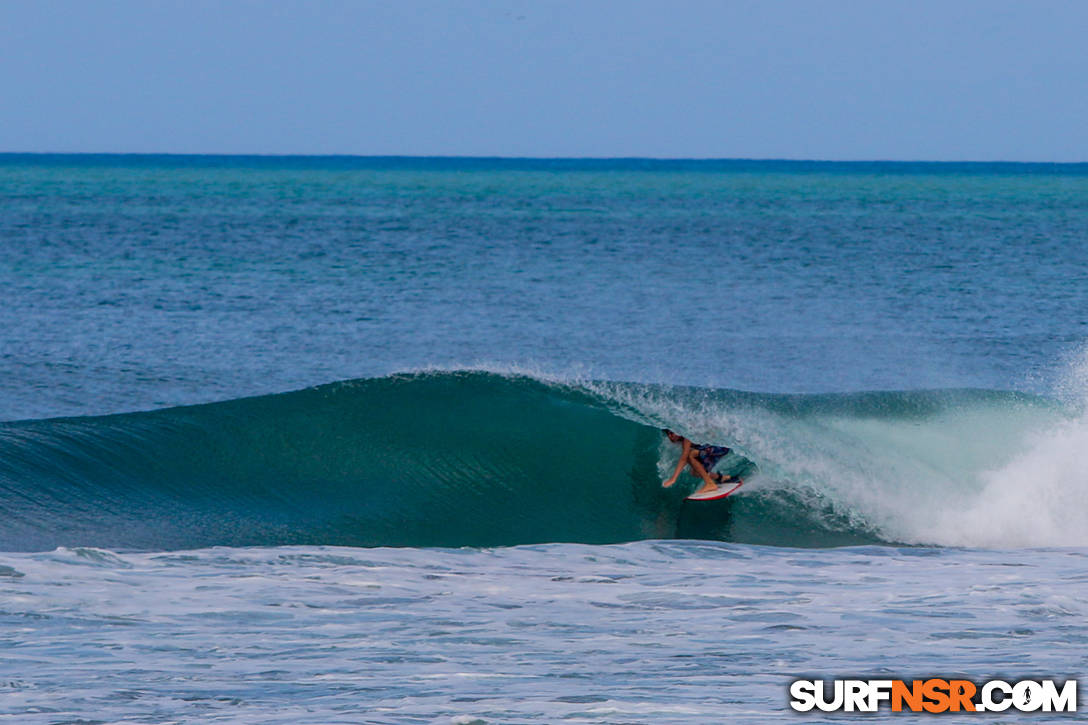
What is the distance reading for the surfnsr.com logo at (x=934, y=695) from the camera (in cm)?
626

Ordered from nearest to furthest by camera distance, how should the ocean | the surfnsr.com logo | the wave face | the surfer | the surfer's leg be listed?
the surfnsr.com logo
the ocean
the wave face
the surfer's leg
the surfer

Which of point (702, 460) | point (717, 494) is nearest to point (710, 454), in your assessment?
point (702, 460)

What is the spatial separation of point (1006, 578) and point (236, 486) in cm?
708

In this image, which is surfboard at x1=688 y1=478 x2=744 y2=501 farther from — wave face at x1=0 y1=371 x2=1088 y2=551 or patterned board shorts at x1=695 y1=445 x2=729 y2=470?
patterned board shorts at x1=695 y1=445 x2=729 y2=470

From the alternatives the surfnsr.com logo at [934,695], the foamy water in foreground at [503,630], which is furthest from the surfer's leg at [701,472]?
the surfnsr.com logo at [934,695]

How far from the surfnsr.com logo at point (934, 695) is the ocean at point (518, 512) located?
0.11 m

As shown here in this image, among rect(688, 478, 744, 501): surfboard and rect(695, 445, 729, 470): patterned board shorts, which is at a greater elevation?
rect(695, 445, 729, 470): patterned board shorts

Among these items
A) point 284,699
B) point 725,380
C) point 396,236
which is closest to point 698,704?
point 284,699

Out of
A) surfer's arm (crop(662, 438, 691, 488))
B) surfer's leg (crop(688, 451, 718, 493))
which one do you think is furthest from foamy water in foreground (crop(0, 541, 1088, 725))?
surfer's arm (crop(662, 438, 691, 488))

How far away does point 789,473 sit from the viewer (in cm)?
1198

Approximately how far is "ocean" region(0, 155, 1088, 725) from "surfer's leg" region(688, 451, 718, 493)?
0.50 ft

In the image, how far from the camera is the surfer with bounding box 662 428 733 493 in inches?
463

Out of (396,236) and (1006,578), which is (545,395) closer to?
(1006,578)

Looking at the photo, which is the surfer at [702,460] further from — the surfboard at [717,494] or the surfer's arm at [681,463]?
the surfboard at [717,494]
